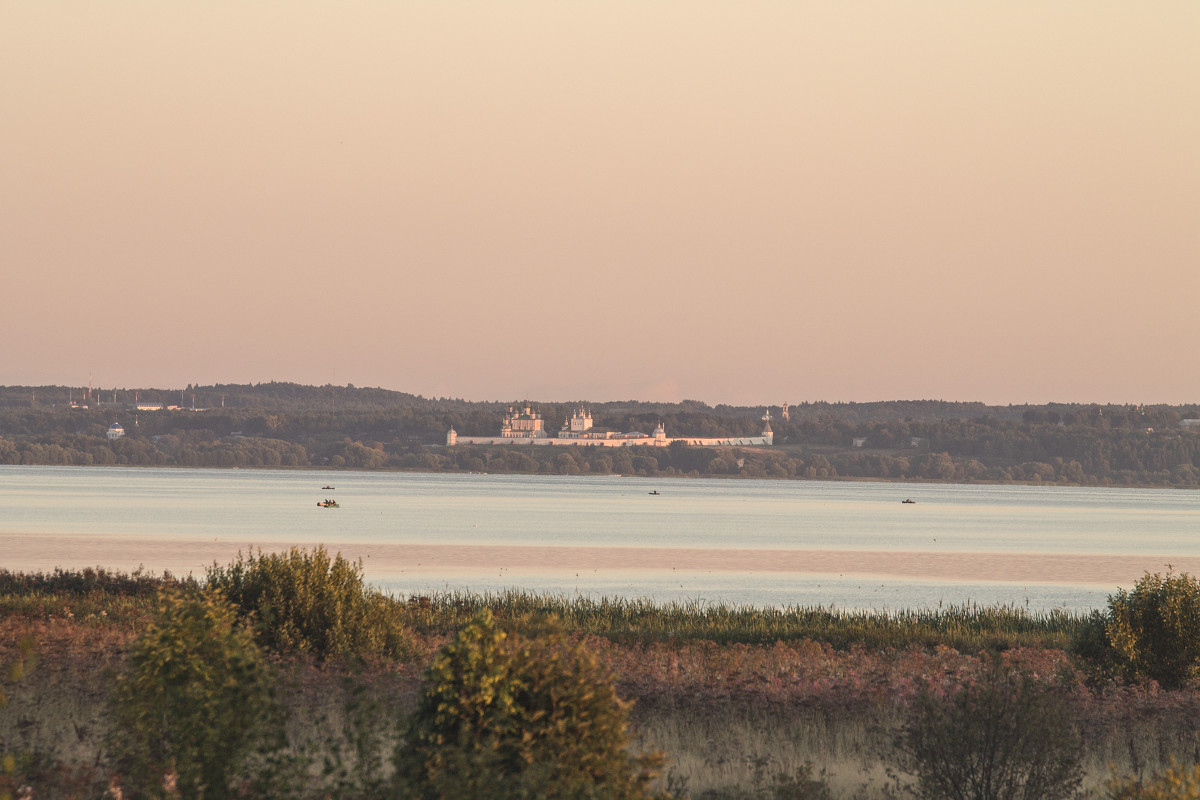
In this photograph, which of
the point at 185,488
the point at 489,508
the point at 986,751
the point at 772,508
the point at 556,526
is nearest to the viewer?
the point at 986,751

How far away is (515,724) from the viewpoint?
8.36 metres

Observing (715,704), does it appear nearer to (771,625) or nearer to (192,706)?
(192,706)

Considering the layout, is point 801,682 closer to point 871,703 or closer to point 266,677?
point 871,703

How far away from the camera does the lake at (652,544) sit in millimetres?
55562

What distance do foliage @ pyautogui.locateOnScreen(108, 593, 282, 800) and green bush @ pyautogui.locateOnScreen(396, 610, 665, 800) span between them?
166 centimetres

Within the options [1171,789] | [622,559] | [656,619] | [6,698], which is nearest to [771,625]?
[656,619]

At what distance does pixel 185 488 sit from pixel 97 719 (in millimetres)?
179838

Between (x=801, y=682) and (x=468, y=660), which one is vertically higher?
(x=468, y=660)

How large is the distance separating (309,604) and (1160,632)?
12.8 metres

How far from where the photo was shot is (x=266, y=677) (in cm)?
999

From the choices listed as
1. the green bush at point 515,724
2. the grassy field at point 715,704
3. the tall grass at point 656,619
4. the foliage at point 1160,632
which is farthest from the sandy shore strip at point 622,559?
the green bush at point 515,724

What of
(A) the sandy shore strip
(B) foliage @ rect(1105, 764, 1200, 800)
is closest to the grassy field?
(B) foliage @ rect(1105, 764, 1200, 800)

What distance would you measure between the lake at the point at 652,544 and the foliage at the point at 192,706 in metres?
34.8

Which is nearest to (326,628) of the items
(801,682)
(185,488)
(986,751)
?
(801,682)
